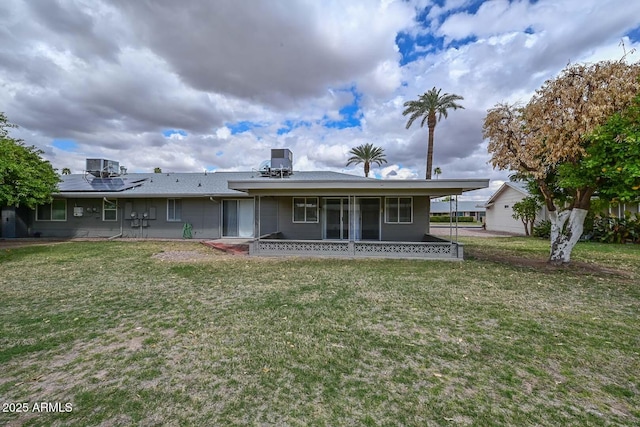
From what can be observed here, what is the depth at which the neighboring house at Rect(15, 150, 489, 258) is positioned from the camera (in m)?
10.5

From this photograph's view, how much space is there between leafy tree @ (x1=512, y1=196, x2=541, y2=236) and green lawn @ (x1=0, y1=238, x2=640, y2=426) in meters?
14.1

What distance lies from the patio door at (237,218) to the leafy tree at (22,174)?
8137 millimetres

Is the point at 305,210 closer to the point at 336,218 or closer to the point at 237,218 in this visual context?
the point at 336,218

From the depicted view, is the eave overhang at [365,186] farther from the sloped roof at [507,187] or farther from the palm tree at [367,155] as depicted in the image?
the palm tree at [367,155]

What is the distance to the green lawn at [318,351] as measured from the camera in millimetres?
2434

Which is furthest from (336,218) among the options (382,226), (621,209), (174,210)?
(621,209)

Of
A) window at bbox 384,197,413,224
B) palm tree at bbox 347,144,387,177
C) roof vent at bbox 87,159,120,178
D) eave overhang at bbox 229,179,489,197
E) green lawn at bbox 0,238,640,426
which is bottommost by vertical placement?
green lawn at bbox 0,238,640,426

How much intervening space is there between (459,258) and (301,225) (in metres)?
6.87

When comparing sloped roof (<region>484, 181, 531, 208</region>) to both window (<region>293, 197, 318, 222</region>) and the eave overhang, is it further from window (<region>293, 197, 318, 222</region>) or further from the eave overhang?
window (<region>293, 197, 318, 222</region>)

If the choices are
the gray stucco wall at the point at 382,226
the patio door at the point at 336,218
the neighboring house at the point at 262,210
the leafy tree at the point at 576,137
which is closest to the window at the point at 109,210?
the neighboring house at the point at 262,210

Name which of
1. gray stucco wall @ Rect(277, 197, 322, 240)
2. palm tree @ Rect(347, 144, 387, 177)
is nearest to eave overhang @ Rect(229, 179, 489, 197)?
gray stucco wall @ Rect(277, 197, 322, 240)

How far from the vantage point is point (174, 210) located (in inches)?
608

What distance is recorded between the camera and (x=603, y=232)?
16188mm

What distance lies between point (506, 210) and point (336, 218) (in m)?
19.0
